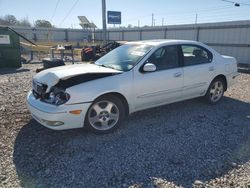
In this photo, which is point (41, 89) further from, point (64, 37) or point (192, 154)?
point (64, 37)

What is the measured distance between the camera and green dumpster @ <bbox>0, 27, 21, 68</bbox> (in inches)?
441

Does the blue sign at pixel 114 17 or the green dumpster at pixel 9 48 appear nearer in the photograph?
the green dumpster at pixel 9 48

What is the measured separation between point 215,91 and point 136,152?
124 inches

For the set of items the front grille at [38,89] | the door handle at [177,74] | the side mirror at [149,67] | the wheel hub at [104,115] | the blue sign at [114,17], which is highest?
the blue sign at [114,17]

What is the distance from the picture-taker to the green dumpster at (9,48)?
11195mm

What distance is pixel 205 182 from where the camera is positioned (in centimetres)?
282

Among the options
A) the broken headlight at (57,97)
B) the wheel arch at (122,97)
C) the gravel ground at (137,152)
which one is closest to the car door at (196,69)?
the gravel ground at (137,152)

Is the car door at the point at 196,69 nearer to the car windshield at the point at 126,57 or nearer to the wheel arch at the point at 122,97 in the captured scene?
the car windshield at the point at 126,57

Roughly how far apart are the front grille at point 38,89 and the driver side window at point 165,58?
199 cm

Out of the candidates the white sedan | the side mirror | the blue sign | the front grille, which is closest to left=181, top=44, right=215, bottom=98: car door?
the white sedan

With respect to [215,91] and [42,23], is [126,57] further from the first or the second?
[42,23]

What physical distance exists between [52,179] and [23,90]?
489 centimetres

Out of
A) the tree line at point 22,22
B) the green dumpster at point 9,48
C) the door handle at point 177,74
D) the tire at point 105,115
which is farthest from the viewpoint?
the tree line at point 22,22

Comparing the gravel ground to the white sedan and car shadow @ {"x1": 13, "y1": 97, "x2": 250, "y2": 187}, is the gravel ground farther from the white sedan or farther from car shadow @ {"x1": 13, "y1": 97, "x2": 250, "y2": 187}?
the white sedan
